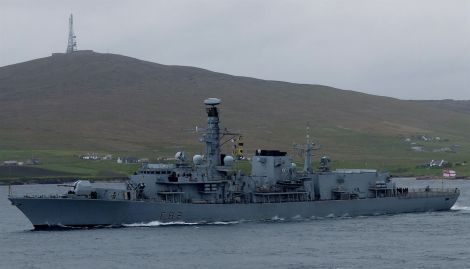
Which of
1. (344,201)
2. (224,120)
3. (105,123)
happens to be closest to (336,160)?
(224,120)

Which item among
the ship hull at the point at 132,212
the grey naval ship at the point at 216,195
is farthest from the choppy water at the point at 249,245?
the grey naval ship at the point at 216,195

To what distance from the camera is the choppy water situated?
51562 mm

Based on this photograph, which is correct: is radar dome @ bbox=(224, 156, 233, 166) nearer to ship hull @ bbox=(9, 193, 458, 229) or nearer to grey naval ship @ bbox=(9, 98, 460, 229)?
grey naval ship @ bbox=(9, 98, 460, 229)

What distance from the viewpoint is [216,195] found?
70.1m

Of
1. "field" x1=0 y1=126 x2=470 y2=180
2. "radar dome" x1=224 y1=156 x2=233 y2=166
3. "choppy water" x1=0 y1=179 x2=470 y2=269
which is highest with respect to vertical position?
"field" x1=0 y1=126 x2=470 y2=180

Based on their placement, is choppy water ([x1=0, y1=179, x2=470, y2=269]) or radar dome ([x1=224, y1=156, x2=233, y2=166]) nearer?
choppy water ([x1=0, y1=179, x2=470, y2=269])

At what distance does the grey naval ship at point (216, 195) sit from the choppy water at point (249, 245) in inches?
44.1

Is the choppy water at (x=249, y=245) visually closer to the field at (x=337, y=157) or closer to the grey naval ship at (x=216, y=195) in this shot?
the grey naval ship at (x=216, y=195)

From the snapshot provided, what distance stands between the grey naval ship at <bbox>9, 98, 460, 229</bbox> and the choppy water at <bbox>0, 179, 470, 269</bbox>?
1.12 metres

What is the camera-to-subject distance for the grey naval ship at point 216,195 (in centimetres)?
6575

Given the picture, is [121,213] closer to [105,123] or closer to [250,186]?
[250,186]

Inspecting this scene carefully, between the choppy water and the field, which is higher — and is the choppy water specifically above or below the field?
below

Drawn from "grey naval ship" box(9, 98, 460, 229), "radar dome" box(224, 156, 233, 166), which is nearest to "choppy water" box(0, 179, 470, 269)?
"grey naval ship" box(9, 98, 460, 229)

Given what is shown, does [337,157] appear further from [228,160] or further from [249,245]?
[249,245]
